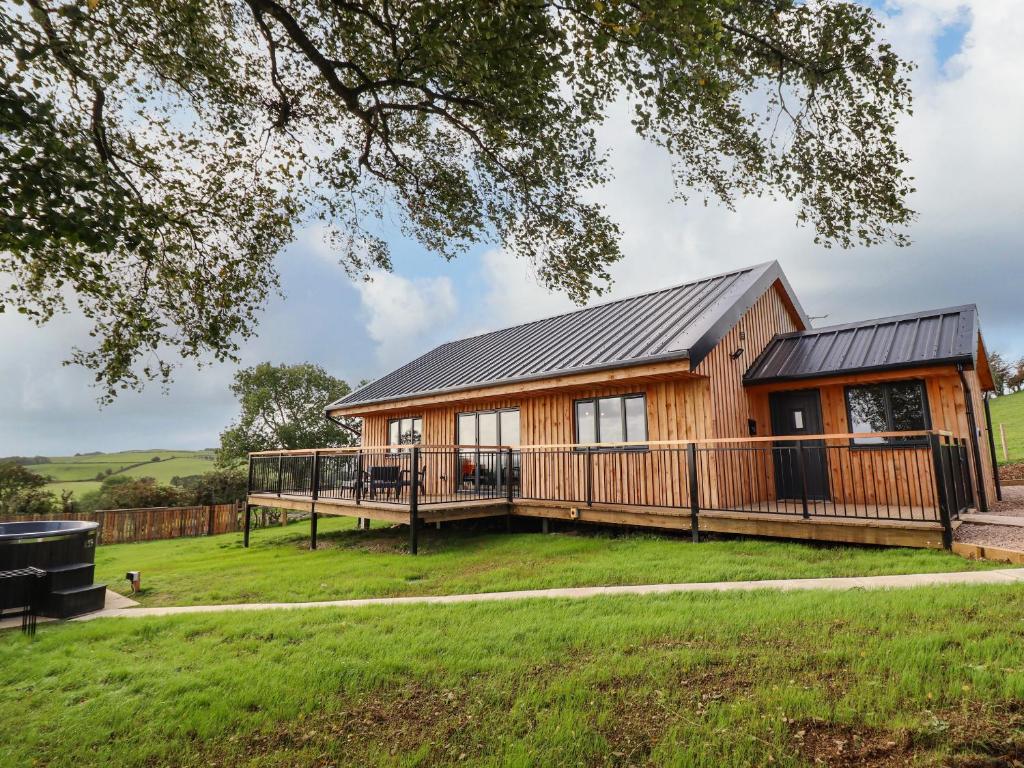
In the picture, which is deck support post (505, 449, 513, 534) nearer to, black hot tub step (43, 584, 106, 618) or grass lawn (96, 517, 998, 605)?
grass lawn (96, 517, 998, 605)

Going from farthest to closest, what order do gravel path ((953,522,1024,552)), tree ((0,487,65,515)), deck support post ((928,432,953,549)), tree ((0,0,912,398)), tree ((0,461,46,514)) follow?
tree ((0,461,46,514)) < tree ((0,487,65,515)) < deck support post ((928,432,953,549)) < gravel path ((953,522,1024,552)) < tree ((0,0,912,398))

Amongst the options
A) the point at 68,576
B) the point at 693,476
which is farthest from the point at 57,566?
the point at 693,476

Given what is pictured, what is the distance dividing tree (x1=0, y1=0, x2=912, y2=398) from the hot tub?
2.80 m

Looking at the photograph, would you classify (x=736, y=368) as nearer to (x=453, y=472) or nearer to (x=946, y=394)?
(x=946, y=394)

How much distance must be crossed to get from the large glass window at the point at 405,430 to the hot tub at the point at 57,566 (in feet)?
29.2

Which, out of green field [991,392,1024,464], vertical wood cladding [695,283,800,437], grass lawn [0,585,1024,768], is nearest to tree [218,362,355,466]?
vertical wood cladding [695,283,800,437]

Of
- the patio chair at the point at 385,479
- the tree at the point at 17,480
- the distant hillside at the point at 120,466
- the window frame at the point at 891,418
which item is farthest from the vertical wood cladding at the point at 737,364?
the distant hillside at the point at 120,466

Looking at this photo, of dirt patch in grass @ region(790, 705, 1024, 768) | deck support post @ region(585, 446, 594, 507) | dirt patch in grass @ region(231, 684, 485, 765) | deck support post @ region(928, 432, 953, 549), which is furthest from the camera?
deck support post @ region(585, 446, 594, 507)

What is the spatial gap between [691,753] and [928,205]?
683 centimetres

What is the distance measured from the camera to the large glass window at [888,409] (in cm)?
997

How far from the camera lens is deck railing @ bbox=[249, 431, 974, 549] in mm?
8891

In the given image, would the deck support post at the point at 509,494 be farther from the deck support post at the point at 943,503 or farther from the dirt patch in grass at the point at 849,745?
the dirt patch in grass at the point at 849,745

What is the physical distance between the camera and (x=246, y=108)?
6.89 m

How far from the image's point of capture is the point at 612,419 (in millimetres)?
11477
